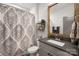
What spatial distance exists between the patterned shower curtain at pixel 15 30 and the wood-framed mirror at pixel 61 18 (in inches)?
12.4

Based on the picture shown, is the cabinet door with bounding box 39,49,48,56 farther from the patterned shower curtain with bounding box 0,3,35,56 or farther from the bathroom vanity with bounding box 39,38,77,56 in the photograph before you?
the patterned shower curtain with bounding box 0,3,35,56

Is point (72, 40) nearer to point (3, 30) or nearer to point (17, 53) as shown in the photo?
point (17, 53)

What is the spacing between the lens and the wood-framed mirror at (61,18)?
1.17m

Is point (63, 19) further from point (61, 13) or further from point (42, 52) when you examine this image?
point (42, 52)

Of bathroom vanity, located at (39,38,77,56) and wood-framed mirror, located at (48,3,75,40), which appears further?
wood-framed mirror, located at (48,3,75,40)

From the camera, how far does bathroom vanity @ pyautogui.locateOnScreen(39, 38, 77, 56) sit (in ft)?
3.17

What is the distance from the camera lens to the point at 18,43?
120cm

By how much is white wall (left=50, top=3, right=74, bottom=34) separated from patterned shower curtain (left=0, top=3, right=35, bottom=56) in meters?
0.35

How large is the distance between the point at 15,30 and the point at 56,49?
0.66m

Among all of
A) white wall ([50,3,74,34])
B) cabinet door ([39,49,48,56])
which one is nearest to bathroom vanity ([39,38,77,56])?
cabinet door ([39,49,48,56])

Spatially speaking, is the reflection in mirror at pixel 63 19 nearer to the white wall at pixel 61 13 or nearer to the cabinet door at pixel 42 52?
the white wall at pixel 61 13

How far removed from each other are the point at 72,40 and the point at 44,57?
18.7 inches

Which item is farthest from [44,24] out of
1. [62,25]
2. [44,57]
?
[44,57]

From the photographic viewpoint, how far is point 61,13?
3.97 feet
